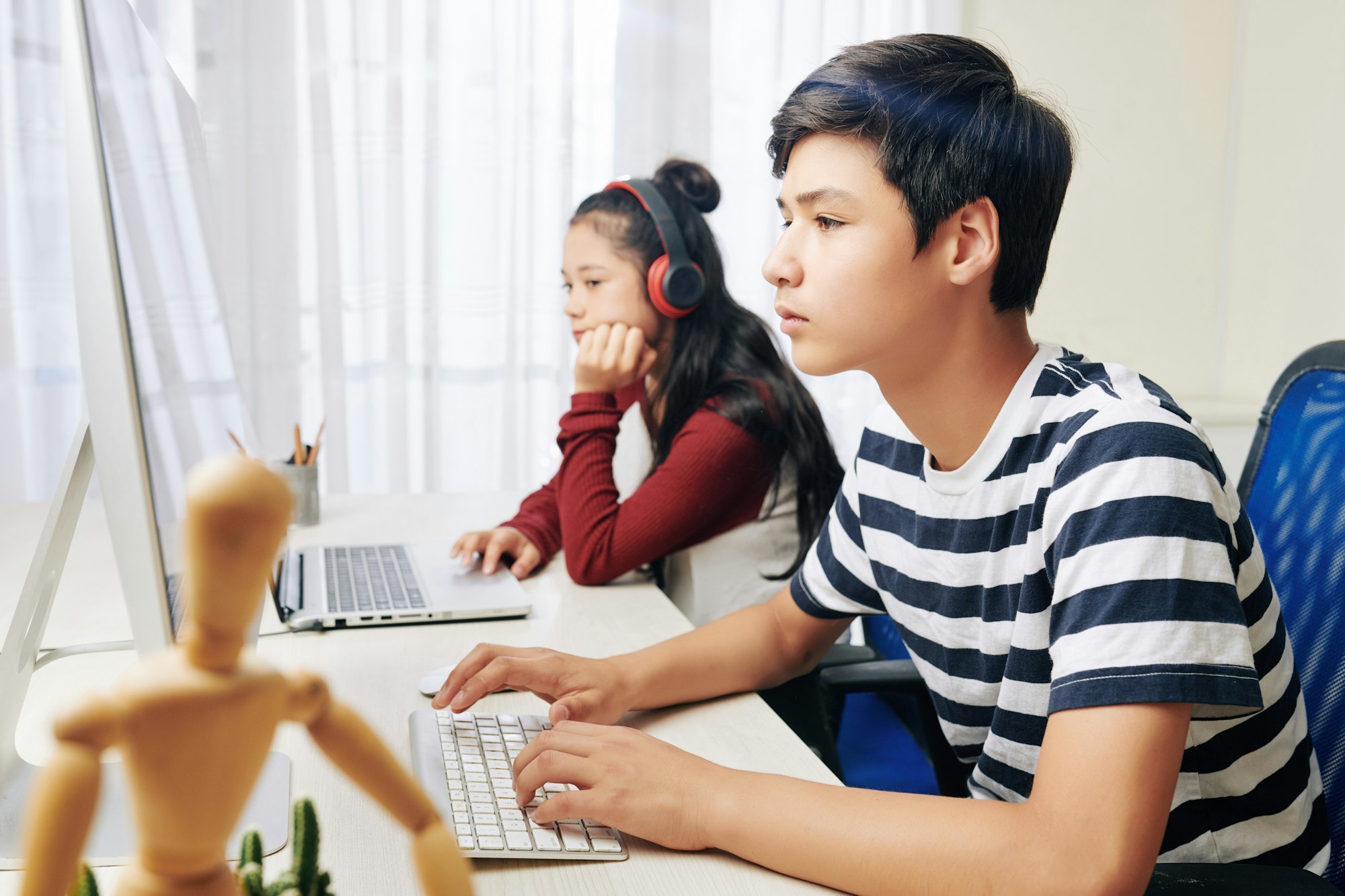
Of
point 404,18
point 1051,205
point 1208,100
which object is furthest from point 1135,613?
point 1208,100

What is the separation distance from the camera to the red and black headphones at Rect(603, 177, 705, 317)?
1386 millimetres

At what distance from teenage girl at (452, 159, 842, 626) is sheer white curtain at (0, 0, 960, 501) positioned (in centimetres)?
91

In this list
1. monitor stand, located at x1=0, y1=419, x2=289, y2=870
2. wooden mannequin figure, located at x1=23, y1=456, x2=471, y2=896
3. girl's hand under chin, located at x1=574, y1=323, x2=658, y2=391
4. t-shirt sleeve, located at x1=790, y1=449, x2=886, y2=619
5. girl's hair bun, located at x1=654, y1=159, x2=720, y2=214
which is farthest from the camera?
girl's hair bun, located at x1=654, y1=159, x2=720, y2=214

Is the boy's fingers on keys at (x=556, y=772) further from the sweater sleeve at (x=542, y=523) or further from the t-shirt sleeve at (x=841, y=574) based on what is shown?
the sweater sleeve at (x=542, y=523)

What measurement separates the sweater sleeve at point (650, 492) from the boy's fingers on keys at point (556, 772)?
57 cm

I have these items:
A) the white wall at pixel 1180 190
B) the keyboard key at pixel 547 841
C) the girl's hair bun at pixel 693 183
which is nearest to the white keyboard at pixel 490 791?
the keyboard key at pixel 547 841

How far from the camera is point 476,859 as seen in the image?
22.4 inches

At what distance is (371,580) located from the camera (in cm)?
115

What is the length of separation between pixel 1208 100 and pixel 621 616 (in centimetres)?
240

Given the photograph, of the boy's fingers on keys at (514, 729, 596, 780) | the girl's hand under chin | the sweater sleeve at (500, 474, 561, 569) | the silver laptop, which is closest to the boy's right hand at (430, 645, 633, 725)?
the boy's fingers on keys at (514, 729, 596, 780)

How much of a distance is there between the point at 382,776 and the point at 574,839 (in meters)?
0.31

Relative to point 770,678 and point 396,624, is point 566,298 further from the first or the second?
point 770,678

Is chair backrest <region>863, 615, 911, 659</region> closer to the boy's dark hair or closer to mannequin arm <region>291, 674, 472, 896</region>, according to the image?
the boy's dark hair

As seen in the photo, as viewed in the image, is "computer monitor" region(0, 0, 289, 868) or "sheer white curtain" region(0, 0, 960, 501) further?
"sheer white curtain" region(0, 0, 960, 501)
